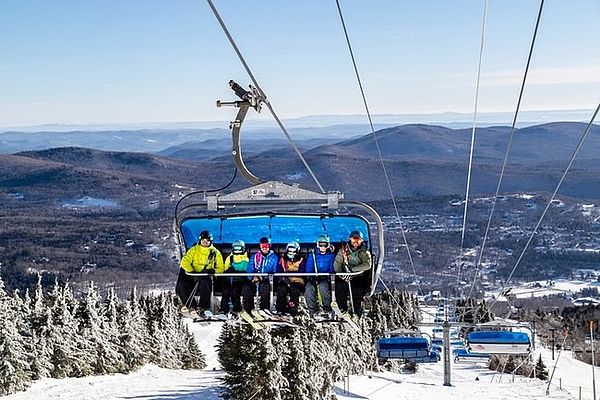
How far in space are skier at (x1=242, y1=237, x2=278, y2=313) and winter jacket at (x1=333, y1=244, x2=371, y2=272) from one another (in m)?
1.02

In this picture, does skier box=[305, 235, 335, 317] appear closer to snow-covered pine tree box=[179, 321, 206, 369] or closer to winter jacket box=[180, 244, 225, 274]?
winter jacket box=[180, 244, 225, 274]

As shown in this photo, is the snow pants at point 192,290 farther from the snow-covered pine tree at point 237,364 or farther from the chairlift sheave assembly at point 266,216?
the snow-covered pine tree at point 237,364

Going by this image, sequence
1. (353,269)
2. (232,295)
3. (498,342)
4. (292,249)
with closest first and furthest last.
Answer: (353,269)
(292,249)
(232,295)
(498,342)

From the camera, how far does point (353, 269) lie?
1362 cm

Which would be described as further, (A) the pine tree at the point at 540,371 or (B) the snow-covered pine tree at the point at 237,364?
(A) the pine tree at the point at 540,371

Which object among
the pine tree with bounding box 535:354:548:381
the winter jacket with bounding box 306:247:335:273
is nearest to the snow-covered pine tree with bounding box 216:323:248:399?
the winter jacket with bounding box 306:247:335:273

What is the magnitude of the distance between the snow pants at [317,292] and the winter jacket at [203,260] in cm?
142

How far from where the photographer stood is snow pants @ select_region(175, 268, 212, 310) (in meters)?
14.1

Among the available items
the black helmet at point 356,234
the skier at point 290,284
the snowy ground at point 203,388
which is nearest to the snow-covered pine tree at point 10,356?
the snowy ground at point 203,388

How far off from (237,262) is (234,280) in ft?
1.76

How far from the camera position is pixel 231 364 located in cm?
3453

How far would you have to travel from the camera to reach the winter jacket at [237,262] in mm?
13773

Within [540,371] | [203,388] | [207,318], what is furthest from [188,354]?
[207,318]

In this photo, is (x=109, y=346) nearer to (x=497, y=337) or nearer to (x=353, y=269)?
(x=497, y=337)
